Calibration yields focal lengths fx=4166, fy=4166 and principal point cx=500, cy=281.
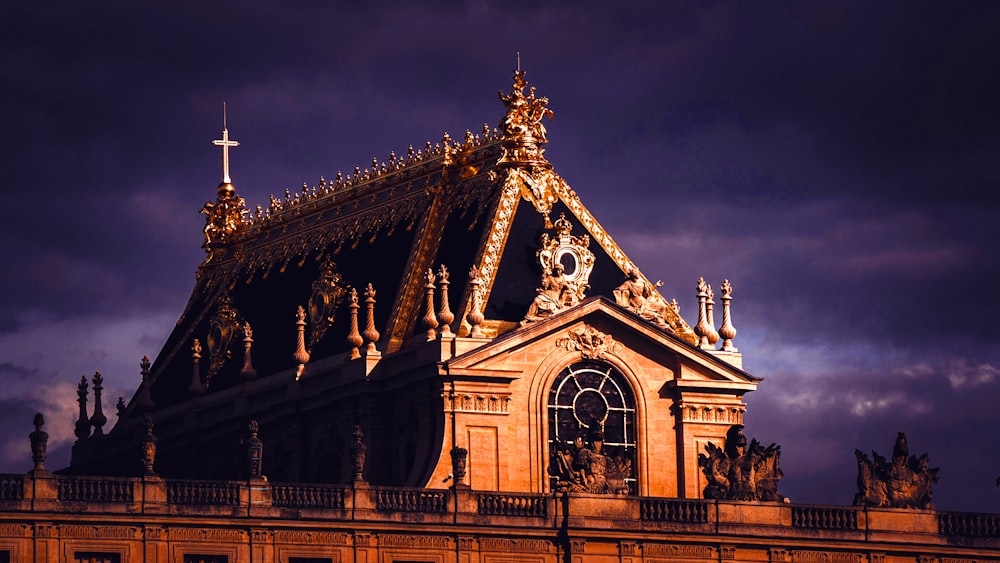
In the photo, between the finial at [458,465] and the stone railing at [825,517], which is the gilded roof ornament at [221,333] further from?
the stone railing at [825,517]

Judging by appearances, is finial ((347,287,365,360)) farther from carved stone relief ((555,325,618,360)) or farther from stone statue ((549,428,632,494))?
stone statue ((549,428,632,494))

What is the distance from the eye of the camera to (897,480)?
409 ft

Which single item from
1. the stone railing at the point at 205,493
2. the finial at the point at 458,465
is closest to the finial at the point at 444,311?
the finial at the point at 458,465

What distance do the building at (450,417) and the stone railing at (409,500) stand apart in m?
0.09

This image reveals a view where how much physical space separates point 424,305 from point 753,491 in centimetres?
1507

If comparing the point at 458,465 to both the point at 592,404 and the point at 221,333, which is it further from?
the point at 221,333

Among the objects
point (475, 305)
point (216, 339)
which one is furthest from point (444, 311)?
point (216, 339)

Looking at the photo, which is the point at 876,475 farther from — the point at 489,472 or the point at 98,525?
the point at 98,525

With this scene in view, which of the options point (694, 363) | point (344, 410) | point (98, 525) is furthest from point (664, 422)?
point (98, 525)

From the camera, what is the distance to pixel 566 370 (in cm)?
12988

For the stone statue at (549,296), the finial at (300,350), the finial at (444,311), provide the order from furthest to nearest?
the finial at (300,350), the stone statue at (549,296), the finial at (444,311)

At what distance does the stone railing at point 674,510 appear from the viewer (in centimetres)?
12125

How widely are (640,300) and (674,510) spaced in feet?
38.3

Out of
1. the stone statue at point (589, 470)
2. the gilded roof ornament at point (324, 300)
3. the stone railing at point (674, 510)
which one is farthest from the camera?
the gilded roof ornament at point (324, 300)
